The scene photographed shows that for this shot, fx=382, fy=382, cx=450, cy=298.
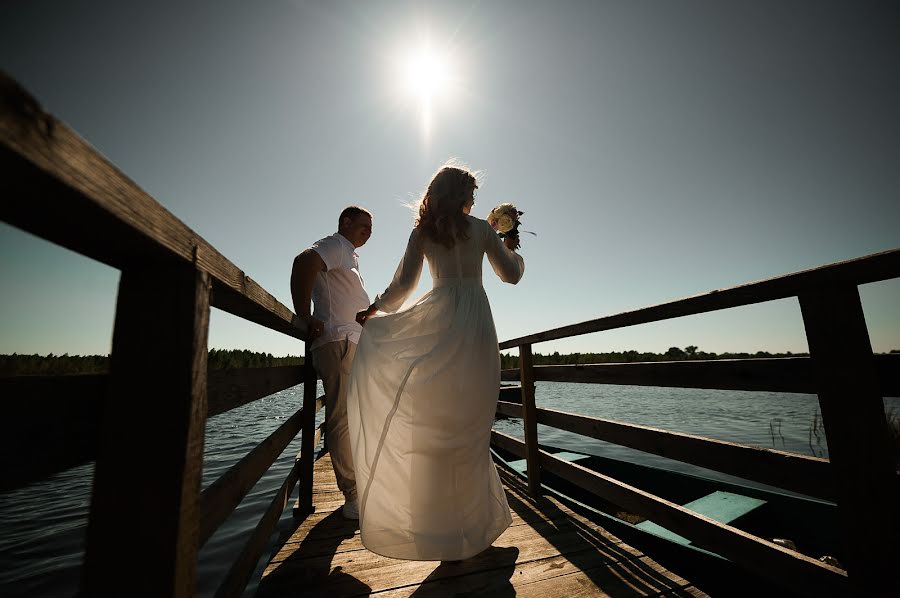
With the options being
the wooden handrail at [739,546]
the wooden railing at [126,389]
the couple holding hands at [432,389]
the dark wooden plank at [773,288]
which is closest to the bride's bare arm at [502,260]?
the couple holding hands at [432,389]

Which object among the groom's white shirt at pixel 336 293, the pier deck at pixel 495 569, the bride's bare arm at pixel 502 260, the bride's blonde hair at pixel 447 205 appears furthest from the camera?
Answer: the groom's white shirt at pixel 336 293

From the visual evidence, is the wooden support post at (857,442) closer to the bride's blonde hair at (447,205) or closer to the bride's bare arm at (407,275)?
the bride's blonde hair at (447,205)

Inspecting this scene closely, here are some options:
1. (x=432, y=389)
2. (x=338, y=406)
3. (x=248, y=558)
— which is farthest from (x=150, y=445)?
(x=338, y=406)

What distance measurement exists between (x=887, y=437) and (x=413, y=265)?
2050 mm

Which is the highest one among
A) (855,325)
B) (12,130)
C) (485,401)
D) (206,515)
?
(12,130)

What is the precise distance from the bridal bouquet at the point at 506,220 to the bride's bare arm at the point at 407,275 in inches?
23.1

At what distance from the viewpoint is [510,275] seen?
7.84 ft

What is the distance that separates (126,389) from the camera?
72 centimetres

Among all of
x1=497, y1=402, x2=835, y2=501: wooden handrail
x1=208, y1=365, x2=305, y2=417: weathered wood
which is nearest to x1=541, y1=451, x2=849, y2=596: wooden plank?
x1=497, y1=402, x2=835, y2=501: wooden handrail

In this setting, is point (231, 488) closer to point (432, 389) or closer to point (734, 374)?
point (432, 389)

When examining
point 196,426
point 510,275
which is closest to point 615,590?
point 510,275

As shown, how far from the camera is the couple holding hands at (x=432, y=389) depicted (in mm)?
1993

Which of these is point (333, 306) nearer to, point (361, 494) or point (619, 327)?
point (361, 494)

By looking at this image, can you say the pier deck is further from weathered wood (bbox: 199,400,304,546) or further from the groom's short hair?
the groom's short hair
